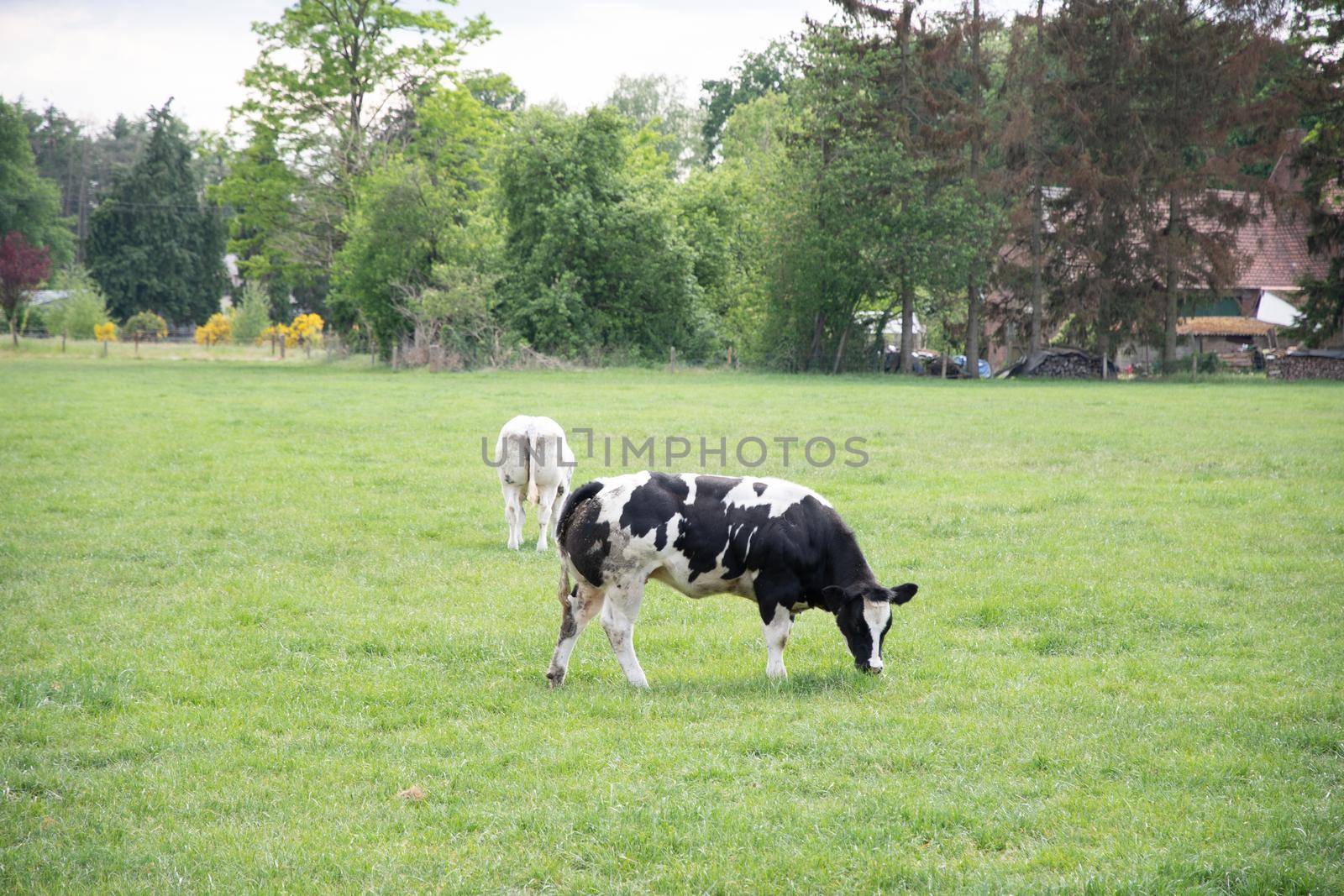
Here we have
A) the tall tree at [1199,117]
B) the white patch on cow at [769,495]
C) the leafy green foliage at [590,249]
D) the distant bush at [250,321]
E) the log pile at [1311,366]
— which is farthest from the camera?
the distant bush at [250,321]

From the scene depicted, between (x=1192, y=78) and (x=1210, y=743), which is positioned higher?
(x=1192, y=78)

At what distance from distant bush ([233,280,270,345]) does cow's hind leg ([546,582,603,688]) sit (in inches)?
2792

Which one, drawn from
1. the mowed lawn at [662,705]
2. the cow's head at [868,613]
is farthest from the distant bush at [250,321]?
the cow's head at [868,613]

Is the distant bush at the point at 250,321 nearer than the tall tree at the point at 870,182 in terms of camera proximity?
No

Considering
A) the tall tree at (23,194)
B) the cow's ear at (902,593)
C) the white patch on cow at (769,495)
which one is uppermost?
the tall tree at (23,194)

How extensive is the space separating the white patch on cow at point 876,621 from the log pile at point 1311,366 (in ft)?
142

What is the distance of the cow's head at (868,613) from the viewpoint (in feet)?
24.7

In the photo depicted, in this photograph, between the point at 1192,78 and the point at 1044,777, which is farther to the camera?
the point at 1192,78

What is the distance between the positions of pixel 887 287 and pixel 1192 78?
1450 cm

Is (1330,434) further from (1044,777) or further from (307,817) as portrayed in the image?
(307,817)

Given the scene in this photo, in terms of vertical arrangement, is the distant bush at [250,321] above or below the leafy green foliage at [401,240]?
below

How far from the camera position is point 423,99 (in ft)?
196

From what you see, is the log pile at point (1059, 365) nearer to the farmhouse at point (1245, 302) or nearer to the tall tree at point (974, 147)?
the tall tree at point (974, 147)

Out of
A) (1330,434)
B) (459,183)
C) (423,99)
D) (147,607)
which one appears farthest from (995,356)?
(147,607)
